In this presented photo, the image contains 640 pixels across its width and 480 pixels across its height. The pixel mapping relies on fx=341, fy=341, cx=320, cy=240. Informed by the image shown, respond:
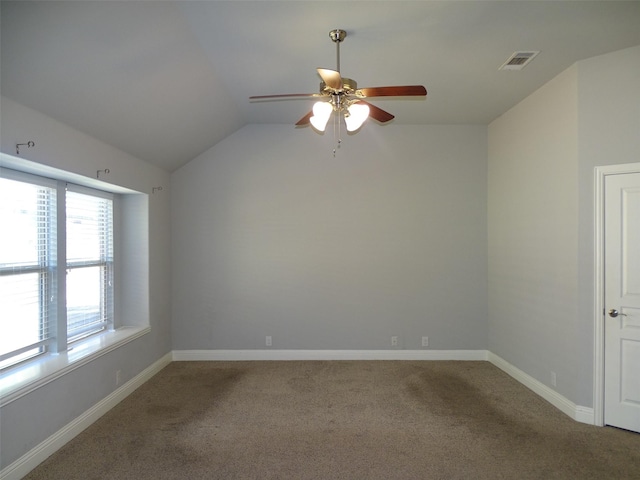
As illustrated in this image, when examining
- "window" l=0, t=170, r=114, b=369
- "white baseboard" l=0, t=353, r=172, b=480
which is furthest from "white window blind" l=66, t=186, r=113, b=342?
"white baseboard" l=0, t=353, r=172, b=480

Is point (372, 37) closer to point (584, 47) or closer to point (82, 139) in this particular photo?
point (584, 47)

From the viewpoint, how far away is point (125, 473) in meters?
2.29

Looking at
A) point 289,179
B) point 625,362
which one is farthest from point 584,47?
point 289,179

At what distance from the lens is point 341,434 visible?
8.97ft

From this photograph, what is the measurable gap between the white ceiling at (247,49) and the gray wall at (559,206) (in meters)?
0.29

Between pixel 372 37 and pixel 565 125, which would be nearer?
pixel 372 37

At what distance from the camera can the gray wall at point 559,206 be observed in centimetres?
280

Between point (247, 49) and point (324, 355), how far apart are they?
3546mm

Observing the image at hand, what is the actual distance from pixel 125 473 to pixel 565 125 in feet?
14.6

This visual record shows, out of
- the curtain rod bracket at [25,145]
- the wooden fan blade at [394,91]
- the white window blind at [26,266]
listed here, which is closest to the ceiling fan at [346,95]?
the wooden fan blade at [394,91]

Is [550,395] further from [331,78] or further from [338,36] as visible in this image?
[338,36]

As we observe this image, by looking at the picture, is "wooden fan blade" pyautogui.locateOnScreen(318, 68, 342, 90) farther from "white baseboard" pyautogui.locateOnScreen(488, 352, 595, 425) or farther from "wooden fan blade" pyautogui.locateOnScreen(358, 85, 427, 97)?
"white baseboard" pyautogui.locateOnScreen(488, 352, 595, 425)

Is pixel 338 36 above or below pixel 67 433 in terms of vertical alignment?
above

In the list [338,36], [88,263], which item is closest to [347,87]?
[338,36]
